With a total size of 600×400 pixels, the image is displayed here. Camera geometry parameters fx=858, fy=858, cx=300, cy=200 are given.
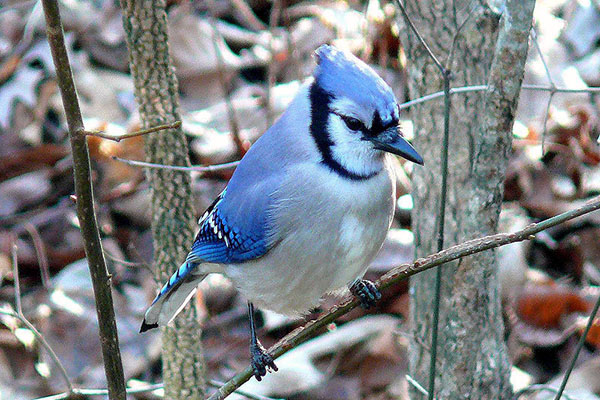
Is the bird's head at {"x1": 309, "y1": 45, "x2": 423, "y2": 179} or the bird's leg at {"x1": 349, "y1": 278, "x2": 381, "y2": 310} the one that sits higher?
the bird's head at {"x1": 309, "y1": 45, "x2": 423, "y2": 179}

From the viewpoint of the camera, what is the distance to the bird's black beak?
6.32 feet

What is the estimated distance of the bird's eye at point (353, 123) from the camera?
199 centimetres

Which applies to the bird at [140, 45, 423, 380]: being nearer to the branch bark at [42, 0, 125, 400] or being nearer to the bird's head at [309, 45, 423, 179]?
the bird's head at [309, 45, 423, 179]

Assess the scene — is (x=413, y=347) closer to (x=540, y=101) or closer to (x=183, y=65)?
(x=540, y=101)

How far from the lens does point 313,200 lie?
6.93ft

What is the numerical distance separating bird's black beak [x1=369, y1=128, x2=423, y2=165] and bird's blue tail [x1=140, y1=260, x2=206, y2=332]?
0.63 m

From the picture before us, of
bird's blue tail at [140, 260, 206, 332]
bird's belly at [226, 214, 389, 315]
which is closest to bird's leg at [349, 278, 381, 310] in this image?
bird's belly at [226, 214, 389, 315]

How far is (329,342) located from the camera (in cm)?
321

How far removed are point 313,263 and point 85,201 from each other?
2.53 feet

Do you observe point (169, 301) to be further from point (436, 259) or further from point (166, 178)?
point (436, 259)

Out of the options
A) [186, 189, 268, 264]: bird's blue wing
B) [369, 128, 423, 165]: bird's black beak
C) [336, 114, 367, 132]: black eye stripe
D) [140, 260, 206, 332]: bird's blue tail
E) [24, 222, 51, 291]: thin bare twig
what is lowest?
[140, 260, 206, 332]: bird's blue tail

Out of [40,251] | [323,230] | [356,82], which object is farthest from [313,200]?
[40,251]

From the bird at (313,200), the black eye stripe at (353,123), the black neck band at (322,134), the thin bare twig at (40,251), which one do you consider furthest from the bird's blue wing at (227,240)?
the thin bare twig at (40,251)

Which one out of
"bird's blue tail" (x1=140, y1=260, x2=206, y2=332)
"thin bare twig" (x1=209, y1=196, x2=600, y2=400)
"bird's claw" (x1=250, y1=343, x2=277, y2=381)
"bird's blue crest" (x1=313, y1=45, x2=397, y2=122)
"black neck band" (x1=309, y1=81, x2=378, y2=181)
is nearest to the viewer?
"thin bare twig" (x1=209, y1=196, x2=600, y2=400)
